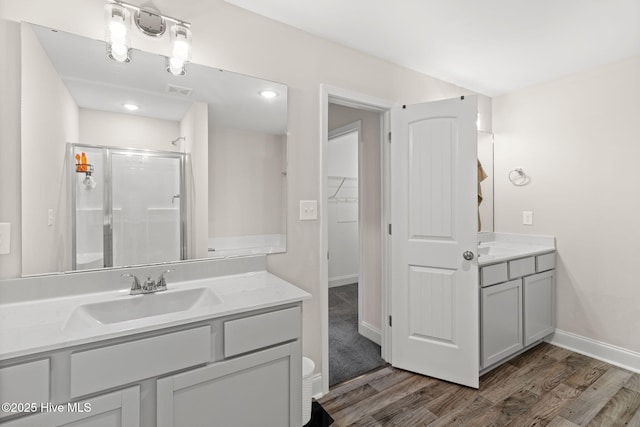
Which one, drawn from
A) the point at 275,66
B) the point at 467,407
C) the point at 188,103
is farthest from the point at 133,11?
the point at 467,407

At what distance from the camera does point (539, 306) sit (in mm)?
2643

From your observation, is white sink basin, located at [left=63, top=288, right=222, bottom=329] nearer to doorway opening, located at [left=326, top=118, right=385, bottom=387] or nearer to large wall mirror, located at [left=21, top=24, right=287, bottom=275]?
large wall mirror, located at [left=21, top=24, right=287, bottom=275]

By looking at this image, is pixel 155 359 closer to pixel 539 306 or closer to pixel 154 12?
pixel 154 12

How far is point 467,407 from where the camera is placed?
6.31 ft

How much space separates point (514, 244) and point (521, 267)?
0.66 metres

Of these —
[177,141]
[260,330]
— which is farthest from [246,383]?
[177,141]

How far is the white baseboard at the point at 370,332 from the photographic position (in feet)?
9.28

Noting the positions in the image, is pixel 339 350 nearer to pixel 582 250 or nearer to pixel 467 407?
pixel 467 407

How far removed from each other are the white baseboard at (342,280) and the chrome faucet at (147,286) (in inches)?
135

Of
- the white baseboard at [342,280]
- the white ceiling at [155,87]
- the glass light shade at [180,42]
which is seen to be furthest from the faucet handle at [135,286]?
the white baseboard at [342,280]

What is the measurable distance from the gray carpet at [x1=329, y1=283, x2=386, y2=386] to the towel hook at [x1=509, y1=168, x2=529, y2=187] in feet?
6.91

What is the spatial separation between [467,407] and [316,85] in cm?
229

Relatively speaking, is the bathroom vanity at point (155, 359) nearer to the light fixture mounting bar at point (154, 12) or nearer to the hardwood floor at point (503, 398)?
the hardwood floor at point (503, 398)

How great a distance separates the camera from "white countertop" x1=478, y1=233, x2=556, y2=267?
269 cm
